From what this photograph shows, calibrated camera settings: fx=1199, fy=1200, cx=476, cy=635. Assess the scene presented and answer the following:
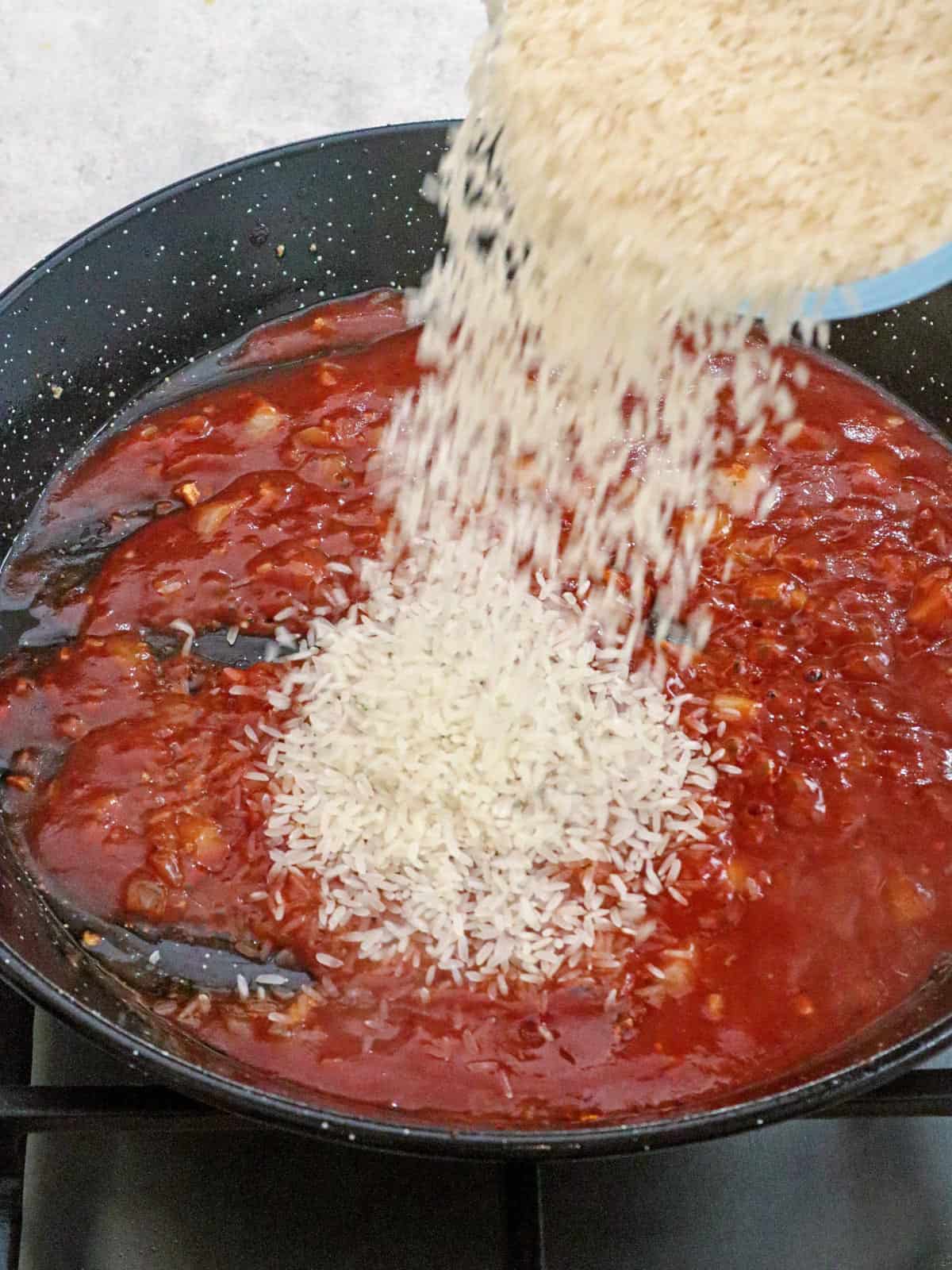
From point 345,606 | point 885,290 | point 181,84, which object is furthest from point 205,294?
point 885,290

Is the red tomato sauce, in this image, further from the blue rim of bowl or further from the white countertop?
the white countertop

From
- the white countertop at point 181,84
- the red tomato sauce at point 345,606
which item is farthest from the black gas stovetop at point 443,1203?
the white countertop at point 181,84

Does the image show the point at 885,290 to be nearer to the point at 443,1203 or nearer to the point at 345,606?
the point at 345,606

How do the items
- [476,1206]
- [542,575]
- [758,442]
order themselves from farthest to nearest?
[758,442], [542,575], [476,1206]

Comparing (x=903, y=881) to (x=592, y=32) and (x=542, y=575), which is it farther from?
(x=592, y=32)

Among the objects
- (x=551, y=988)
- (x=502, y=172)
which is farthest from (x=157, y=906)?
(x=502, y=172)

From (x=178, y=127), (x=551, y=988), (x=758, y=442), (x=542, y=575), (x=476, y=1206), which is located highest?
(x=178, y=127)

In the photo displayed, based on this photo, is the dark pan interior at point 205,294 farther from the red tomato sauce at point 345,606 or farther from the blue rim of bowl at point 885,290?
the blue rim of bowl at point 885,290
